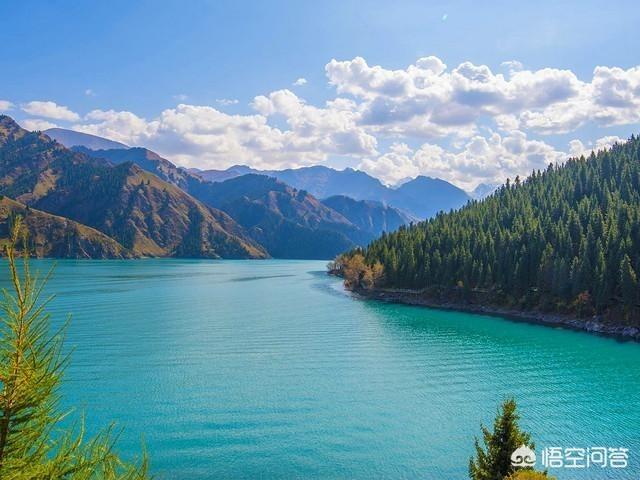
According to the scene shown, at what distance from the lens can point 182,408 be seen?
50.5 m

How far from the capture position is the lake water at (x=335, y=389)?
39875 mm

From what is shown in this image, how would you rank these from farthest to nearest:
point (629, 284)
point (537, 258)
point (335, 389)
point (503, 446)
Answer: point (537, 258) < point (629, 284) < point (335, 389) < point (503, 446)

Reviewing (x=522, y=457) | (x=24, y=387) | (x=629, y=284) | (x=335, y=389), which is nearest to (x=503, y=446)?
(x=522, y=457)

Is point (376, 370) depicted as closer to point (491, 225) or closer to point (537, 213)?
point (491, 225)

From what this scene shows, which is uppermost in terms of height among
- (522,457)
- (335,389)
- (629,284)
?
(629,284)

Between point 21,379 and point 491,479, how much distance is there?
22713 millimetres

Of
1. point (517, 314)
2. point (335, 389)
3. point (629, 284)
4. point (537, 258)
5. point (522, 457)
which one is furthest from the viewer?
point (537, 258)

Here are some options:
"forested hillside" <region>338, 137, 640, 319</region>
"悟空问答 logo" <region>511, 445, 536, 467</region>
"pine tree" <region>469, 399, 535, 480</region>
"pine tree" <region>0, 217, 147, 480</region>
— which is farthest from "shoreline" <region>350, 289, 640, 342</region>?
"pine tree" <region>0, 217, 147, 480</region>

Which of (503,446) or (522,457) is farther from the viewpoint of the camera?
(503,446)

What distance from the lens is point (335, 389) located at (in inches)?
2317

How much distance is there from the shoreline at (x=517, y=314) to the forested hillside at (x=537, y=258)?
3308 millimetres

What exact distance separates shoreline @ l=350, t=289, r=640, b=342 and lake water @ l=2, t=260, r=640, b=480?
683 centimetres

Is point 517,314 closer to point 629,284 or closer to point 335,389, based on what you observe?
point 629,284

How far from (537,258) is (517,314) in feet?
68.7
